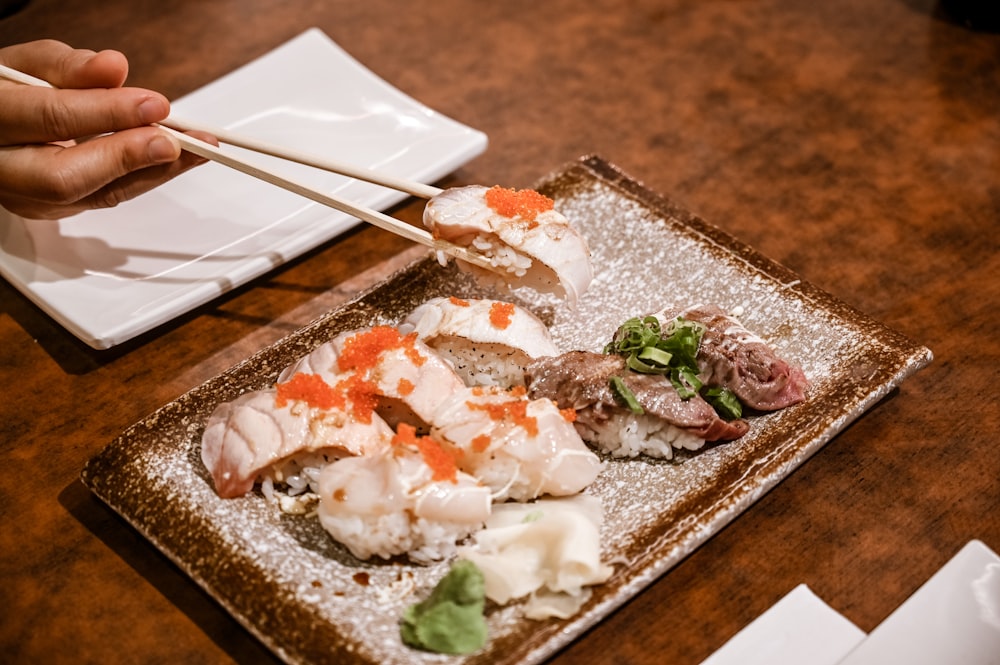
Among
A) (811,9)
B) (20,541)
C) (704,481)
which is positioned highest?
(811,9)

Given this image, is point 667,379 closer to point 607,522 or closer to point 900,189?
point 607,522

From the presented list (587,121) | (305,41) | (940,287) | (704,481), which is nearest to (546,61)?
(587,121)

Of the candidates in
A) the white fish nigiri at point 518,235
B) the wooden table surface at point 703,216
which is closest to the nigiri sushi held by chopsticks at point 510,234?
the white fish nigiri at point 518,235

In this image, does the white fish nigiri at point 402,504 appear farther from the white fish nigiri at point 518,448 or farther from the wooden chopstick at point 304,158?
the wooden chopstick at point 304,158

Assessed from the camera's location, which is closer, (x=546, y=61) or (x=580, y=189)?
(x=580, y=189)

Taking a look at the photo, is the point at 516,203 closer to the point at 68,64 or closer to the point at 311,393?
Answer: the point at 311,393

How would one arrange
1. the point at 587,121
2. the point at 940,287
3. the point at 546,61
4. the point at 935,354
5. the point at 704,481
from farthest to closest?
the point at 546,61
the point at 587,121
the point at 940,287
the point at 935,354
the point at 704,481
